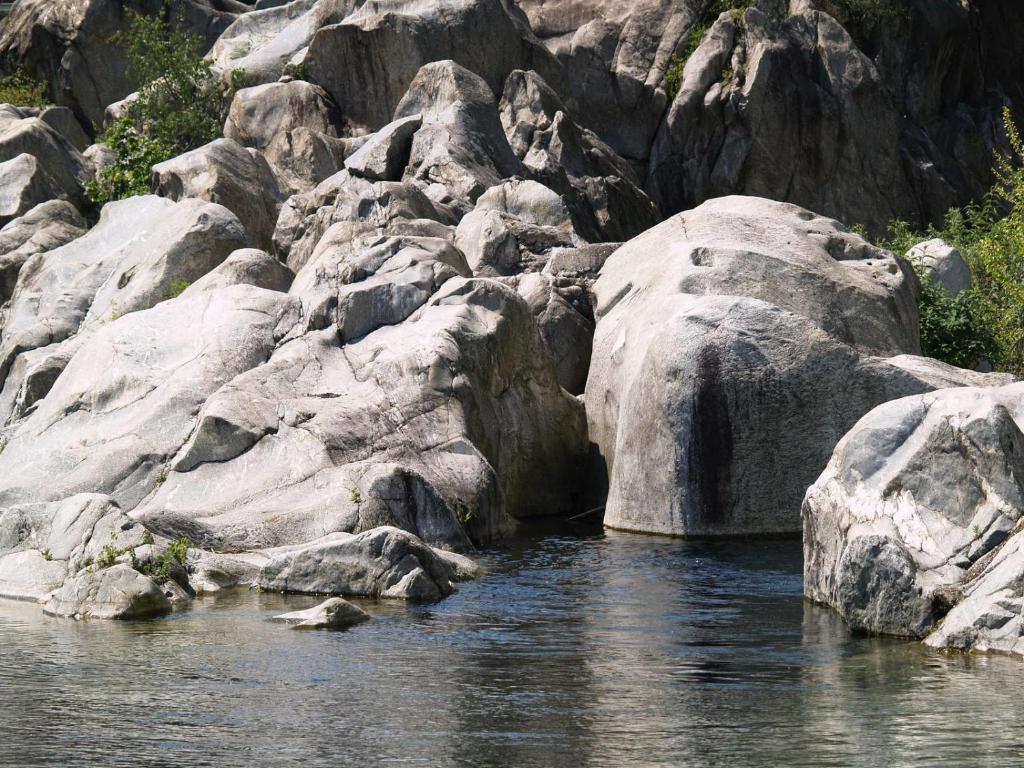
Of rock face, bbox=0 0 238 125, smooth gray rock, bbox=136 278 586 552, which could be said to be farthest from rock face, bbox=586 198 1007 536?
rock face, bbox=0 0 238 125

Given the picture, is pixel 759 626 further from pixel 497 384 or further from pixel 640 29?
pixel 640 29

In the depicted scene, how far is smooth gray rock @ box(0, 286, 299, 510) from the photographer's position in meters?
22.3

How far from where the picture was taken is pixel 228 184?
3434 cm

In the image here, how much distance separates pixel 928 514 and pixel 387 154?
69.4 ft

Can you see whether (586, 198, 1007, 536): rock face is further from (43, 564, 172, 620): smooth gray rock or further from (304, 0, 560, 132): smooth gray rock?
(304, 0, 560, 132): smooth gray rock

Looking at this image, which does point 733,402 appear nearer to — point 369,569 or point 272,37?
point 369,569

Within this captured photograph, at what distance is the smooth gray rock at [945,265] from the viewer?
33.1 m

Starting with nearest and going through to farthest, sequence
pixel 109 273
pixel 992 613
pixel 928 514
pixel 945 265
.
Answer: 1. pixel 992 613
2. pixel 928 514
3. pixel 109 273
4. pixel 945 265

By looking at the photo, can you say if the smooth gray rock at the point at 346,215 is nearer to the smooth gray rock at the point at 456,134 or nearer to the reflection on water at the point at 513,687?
the smooth gray rock at the point at 456,134

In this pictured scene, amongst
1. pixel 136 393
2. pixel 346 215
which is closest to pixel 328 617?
pixel 136 393

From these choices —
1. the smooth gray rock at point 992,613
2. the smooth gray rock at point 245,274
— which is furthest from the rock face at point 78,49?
the smooth gray rock at point 992,613

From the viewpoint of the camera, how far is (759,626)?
1609 centimetres

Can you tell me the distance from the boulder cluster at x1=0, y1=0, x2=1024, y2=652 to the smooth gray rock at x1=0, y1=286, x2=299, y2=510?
62mm

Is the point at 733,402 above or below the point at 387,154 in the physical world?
below
